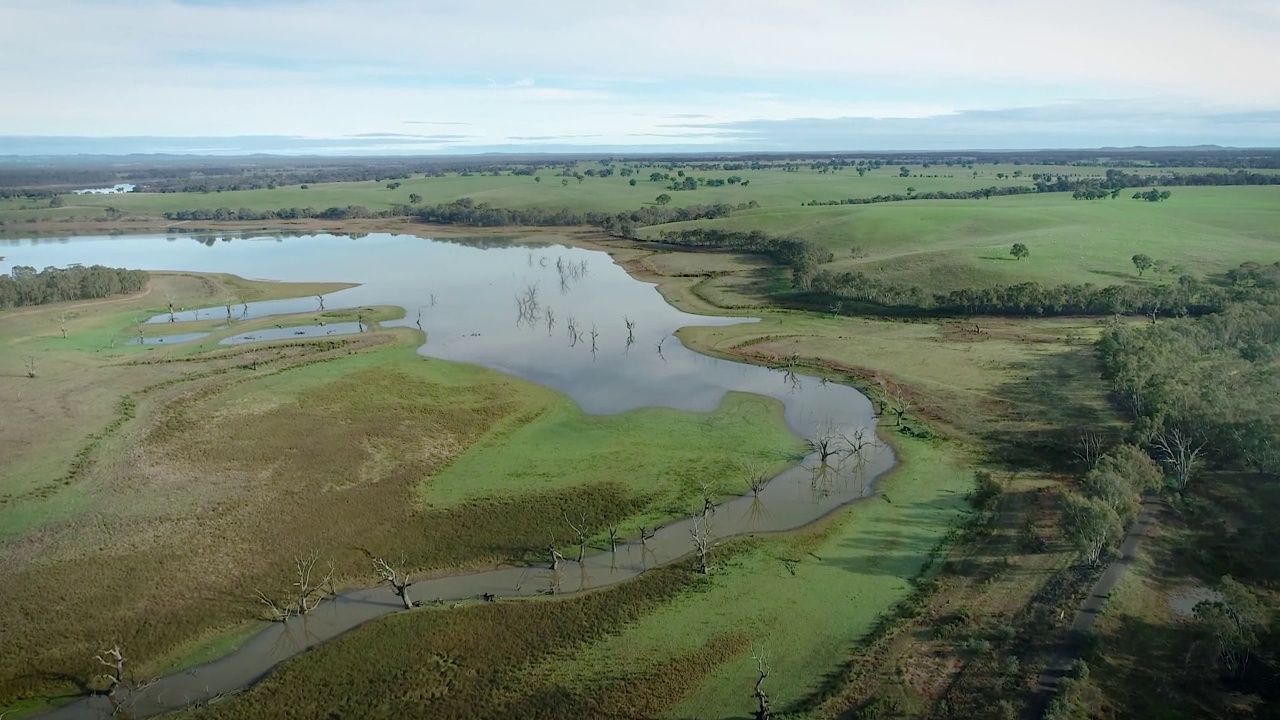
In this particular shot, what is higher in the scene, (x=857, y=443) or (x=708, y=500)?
(x=857, y=443)

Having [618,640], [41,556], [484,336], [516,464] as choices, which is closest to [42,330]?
[484,336]

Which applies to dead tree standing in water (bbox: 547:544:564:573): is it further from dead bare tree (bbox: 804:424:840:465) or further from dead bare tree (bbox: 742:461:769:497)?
dead bare tree (bbox: 804:424:840:465)

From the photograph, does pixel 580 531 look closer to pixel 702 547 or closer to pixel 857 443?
pixel 702 547

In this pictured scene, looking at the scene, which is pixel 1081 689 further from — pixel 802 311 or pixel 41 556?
pixel 802 311

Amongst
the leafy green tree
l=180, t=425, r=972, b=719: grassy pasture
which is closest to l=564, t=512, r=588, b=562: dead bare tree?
l=180, t=425, r=972, b=719: grassy pasture

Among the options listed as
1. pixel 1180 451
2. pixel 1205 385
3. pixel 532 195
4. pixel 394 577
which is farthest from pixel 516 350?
pixel 532 195
